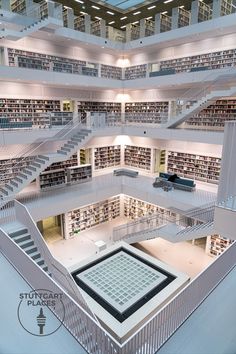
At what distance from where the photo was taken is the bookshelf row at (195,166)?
1105 cm

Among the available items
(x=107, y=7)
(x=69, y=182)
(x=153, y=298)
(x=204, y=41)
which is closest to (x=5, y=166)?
(x=69, y=182)

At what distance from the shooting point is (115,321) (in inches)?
230

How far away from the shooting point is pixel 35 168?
902 centimetres

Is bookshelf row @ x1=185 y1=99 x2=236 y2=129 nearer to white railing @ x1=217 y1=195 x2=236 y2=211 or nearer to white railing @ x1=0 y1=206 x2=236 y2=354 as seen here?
white railing @ x1=217 y1=195 x2=236 y2=211

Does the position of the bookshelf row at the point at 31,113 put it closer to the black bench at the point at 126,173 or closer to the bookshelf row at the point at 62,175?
the bookshelf row at the point at 62,175

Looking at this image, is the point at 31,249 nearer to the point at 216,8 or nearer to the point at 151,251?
the point at 151,251

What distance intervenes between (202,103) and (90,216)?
7.40 metres

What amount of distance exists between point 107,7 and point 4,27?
18.9 feet

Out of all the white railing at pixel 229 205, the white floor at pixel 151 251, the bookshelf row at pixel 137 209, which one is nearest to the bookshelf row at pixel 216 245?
the white floor at pixel 151 251

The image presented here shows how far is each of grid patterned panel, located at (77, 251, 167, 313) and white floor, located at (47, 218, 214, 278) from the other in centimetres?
167

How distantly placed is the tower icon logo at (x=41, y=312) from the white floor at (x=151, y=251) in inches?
207

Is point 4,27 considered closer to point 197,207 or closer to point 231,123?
Answer: point 231,123

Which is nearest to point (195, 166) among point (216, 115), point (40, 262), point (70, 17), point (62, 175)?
point (216, 115)

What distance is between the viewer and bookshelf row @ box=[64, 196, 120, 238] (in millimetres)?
10867
